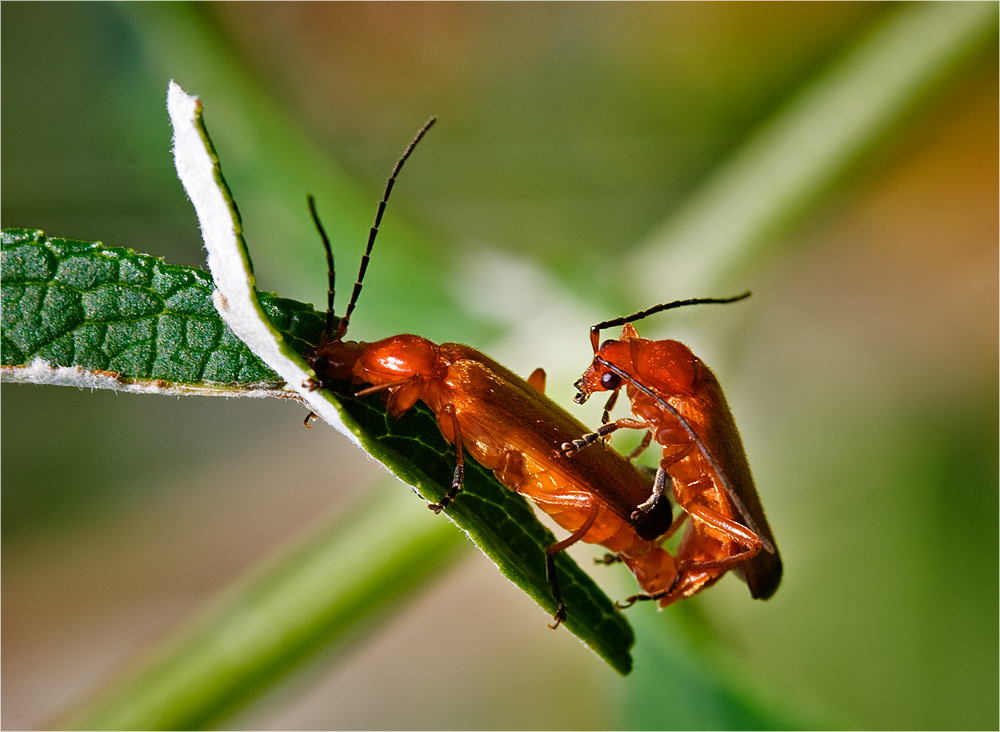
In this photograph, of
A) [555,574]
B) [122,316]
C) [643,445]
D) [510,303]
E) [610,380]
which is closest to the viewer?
[122,316]

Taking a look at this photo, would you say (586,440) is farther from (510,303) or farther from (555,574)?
(510,303)

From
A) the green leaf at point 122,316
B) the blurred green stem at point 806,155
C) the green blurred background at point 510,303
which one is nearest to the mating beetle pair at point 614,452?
the green leaf at point 122,316

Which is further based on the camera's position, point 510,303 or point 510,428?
point 510,303

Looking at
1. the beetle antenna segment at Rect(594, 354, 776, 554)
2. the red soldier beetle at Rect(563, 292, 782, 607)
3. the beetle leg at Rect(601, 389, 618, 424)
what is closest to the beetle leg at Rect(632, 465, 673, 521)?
the red soldier beetle at Rect(563, 292, 782, 607)

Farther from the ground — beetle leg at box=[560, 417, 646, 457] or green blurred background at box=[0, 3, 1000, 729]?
green blurred background at box=[0, 3, 1000, 729]

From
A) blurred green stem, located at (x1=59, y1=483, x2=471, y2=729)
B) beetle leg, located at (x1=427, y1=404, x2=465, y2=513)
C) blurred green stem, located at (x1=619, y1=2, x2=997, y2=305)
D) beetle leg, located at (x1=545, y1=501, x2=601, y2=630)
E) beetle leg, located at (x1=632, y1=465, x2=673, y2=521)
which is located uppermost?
blurred green stem, located at (x1=619, y1=2, x2=997, y2=305)

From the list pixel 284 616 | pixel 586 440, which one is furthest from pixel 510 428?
pixel 284 616

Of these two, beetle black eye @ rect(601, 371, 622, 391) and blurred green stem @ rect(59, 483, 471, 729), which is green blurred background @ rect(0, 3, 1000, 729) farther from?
blurred green stem @ rect(59, 483, 471, 729)

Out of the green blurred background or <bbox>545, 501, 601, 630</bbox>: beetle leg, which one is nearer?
<bbox>545, 501, 601, 630</bbox>: beetle leg
